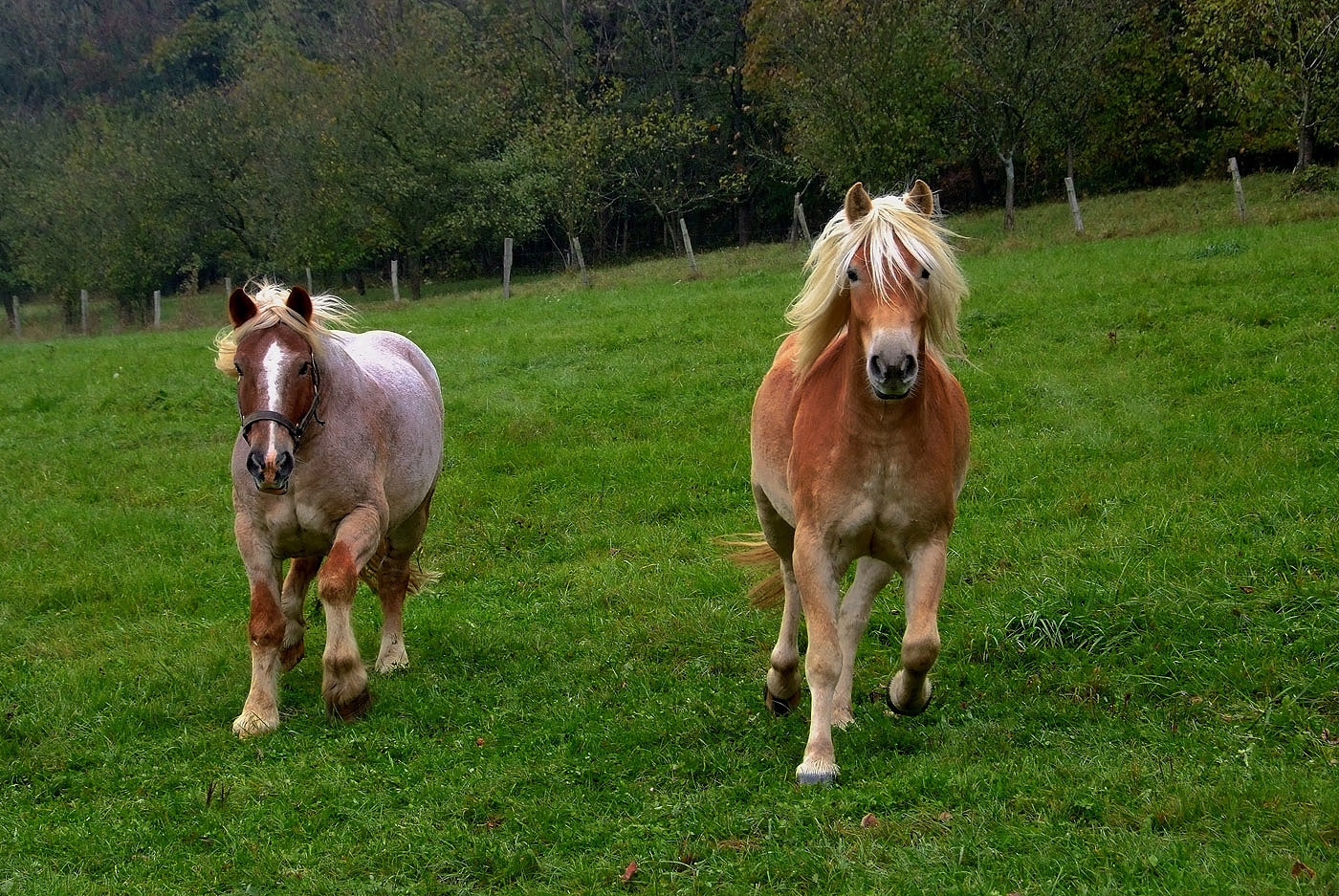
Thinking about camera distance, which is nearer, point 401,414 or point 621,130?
point 401,414

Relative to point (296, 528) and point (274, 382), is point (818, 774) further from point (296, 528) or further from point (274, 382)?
point (274, 382)

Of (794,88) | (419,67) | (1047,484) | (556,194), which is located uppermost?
(419,67)

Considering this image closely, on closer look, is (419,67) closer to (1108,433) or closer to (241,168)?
(241,168)

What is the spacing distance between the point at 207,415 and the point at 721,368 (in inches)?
294

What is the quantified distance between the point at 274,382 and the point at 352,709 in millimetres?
1884

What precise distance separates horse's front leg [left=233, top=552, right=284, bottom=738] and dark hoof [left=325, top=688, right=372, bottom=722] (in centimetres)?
35

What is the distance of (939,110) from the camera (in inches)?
1292

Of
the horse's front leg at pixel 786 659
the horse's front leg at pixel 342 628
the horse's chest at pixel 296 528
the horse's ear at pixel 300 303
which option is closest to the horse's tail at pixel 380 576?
the horse's chest at pixel 296 528

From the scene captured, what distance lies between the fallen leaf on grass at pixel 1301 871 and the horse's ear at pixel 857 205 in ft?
9.93

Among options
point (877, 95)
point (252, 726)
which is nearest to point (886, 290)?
point (252, 726)

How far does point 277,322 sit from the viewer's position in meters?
6.00

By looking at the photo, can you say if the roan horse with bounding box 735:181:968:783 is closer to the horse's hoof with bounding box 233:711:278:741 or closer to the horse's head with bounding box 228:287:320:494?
the horse's head with bounding box 228:287:320:494

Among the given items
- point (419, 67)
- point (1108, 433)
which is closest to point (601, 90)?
point (419, 67)

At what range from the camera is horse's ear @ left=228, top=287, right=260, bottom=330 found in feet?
19.1
